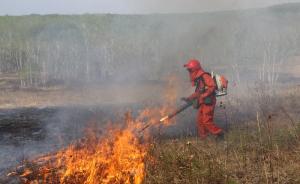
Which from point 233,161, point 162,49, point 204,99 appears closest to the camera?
point 233,161

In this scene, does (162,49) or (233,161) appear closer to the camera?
(233,161)

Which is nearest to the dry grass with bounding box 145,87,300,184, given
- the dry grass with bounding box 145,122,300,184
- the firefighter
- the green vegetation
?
the dry grass with bounding box 145,122,300,184

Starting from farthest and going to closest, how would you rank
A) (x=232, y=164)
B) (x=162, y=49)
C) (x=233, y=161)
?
(x=162, y=49) < (x=233, y=161) < (x=232, y=164)

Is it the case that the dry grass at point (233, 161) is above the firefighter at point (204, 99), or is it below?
below

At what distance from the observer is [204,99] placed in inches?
348

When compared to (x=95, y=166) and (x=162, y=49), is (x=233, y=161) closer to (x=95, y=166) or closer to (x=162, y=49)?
(x=95, y=166)

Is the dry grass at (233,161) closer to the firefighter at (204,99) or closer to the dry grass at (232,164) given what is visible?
the dry grass at (232,164)

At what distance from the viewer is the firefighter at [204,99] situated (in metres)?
8.81

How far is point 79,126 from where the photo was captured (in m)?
11.4

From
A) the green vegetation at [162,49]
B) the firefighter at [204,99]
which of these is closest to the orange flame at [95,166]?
the firefighter at [204,99]

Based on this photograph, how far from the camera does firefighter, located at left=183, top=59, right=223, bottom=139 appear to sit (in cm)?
881

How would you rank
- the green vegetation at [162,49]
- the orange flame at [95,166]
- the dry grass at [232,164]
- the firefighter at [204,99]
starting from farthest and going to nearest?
the green vegetation at [162,49] < the firefighter at [204,99] < the orange flame at [95,166] < the dry grass at [232,164]

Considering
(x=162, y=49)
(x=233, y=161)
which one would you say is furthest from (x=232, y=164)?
(x=162, y=49)

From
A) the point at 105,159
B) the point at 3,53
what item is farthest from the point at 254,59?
the point at 105,159
